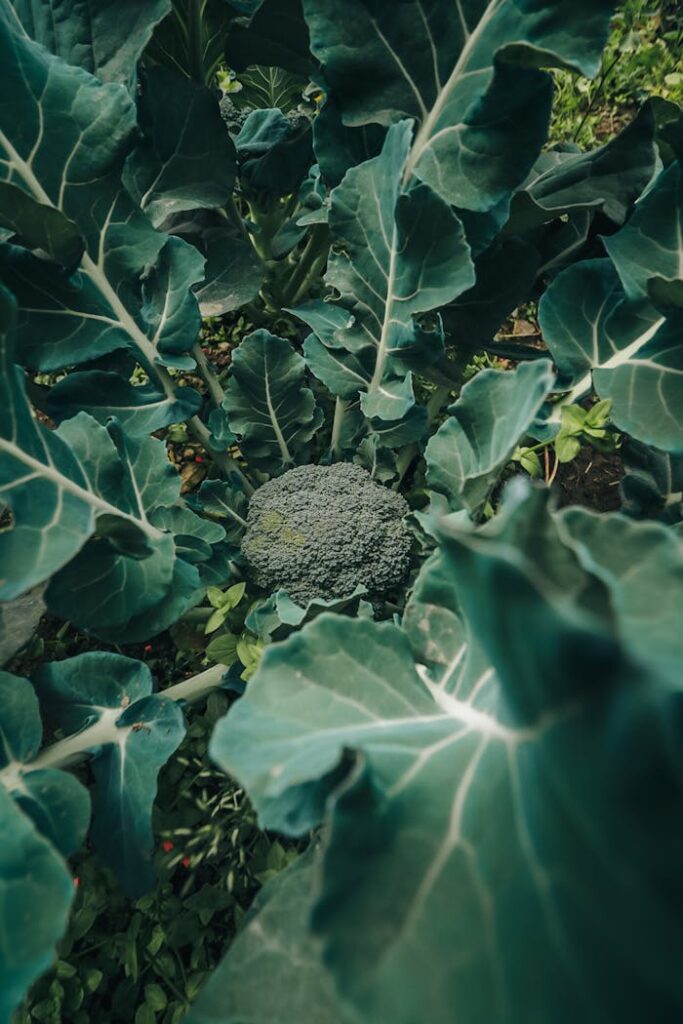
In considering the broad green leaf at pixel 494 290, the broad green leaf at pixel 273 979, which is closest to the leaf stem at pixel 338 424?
the broad green leaf at pixel 494 290

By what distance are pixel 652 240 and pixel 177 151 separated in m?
0.72

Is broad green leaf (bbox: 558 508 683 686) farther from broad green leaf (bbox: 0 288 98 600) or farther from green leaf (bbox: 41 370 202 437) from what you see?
green leaf (bbox: 41 370 202 437)

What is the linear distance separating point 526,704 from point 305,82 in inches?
60.4

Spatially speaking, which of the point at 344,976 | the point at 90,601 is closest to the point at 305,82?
the point at 90,601

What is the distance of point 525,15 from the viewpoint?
86cm

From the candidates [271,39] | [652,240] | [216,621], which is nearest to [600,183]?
[652,240]

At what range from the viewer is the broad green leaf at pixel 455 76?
2.79ft

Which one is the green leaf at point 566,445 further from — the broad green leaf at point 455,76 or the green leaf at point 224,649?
the green leaf at point 224,649

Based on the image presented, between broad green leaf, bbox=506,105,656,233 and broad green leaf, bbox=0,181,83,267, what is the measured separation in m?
0.64

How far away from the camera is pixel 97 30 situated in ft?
3.28

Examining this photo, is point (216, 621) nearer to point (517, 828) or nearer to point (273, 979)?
point (273, 979)

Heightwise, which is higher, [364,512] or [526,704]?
[526,704]

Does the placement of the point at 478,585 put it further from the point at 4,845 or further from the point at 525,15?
the point at 525,15

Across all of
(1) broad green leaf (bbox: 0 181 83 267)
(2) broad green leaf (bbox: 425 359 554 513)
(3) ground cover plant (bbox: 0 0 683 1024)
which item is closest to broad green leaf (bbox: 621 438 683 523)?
(3) ground cover plant (bbox: 0 0 683 1024)
